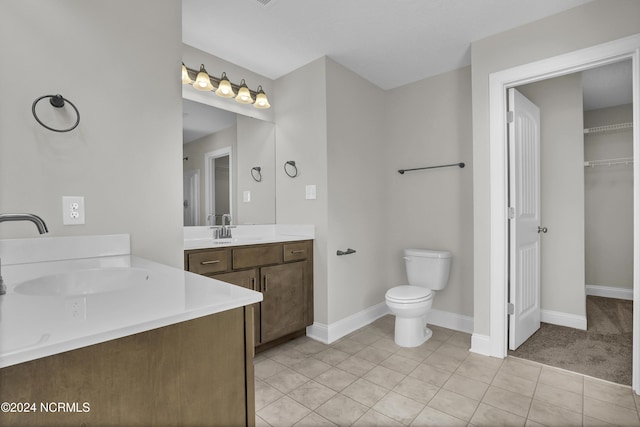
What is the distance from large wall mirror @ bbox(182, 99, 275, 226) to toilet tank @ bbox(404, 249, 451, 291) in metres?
1.34

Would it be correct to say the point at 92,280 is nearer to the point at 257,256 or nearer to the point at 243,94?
the point at 257,256

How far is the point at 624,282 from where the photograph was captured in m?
3.69

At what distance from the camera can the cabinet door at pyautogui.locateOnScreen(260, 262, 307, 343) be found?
235 cm

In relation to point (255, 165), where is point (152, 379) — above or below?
below

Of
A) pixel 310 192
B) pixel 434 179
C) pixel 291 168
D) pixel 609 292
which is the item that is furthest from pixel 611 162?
pixel 291 168

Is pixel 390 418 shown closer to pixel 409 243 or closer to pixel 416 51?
pixel 409 243

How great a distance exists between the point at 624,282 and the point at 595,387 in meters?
2.63

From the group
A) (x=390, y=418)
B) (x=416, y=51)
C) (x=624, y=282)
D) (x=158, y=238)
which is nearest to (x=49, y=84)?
(x=158, y=238)

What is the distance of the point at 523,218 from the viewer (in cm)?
247

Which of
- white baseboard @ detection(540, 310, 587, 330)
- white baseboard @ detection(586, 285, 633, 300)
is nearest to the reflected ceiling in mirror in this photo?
white baseboard @ detection(540, 310, 587, 330)

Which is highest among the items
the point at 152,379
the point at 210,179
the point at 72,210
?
the point at 210,179

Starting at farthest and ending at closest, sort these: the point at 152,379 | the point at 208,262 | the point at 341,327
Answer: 1. the point at 341,327
2. the point at 208,262
3. the point at 152,379

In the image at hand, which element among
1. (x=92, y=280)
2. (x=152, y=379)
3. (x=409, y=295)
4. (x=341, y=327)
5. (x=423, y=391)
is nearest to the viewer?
(x=152, y=379)

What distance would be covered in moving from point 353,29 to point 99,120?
173 cm
